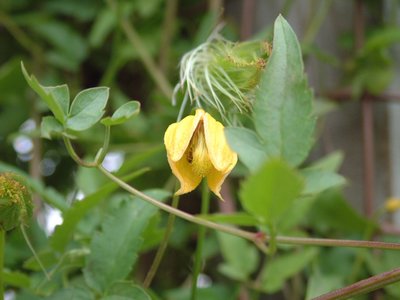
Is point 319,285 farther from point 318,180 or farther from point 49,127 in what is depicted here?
point 49,127

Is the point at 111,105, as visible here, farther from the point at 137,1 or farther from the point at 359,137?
the point at 359,137

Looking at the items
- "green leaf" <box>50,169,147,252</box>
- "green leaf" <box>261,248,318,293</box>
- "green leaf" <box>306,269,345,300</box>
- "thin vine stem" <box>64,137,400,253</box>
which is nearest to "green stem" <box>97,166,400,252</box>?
"thin vine stem" <box>64,137,400,253</box>

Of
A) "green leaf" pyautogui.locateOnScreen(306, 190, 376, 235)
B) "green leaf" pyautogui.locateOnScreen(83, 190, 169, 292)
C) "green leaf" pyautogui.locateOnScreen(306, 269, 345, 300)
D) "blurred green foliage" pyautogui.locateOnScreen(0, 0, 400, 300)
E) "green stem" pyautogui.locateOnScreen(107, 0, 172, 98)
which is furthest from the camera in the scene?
"green stem" pyautogui.locateOnScreen(107, 0, 172, 98)

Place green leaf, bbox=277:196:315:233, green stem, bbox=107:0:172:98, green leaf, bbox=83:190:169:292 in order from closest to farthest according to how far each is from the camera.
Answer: green leaf, bbox=83:190:169:292 → green leaf, bbox=277:196:315:233 → green stem, bbox=107:0:172:98

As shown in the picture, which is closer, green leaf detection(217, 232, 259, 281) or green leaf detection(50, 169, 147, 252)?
green leaf detection(50, 169, 147, 252)

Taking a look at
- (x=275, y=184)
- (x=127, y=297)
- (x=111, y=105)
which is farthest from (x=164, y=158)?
(x=275, y=184)

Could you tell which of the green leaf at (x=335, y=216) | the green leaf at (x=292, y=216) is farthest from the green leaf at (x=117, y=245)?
the green leaf at (x=335, y=216)

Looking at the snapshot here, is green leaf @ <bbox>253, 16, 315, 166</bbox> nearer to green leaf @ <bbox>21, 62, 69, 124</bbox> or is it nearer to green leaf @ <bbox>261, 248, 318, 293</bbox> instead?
green leaf @ <bbox>21, 62, 69, 124</bbox>
